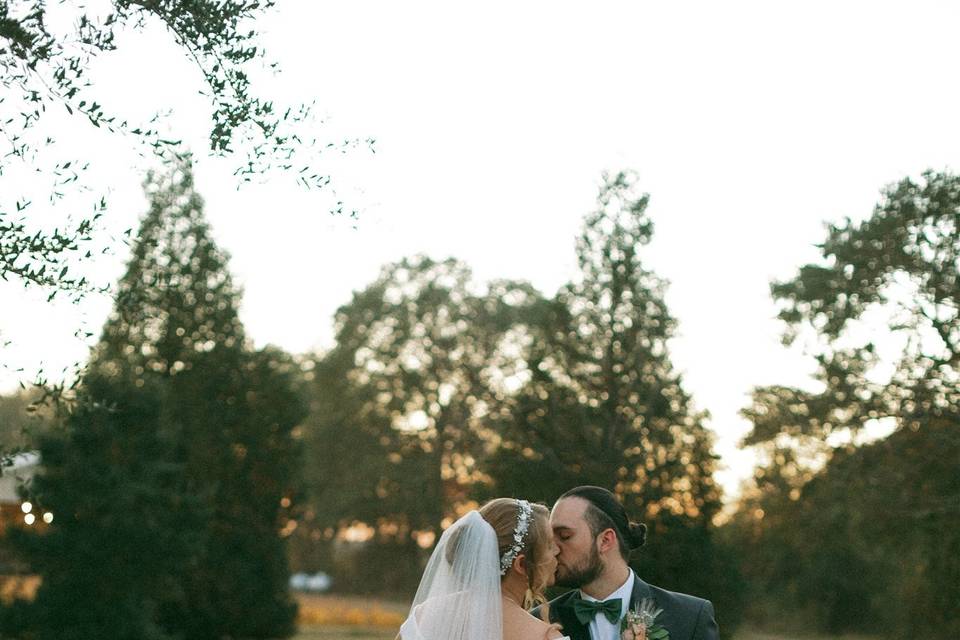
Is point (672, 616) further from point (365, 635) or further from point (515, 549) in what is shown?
point (365, 635)

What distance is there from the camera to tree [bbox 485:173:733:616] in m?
15.9

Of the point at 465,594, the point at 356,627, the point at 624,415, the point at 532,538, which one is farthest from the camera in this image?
the point at 356,627

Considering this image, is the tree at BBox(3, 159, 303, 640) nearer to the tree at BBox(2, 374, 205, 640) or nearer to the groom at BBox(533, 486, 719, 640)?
the tree at BBox(2, 374, 205, 640)

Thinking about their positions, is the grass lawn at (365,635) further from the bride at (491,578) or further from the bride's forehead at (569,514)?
the bride at (491,578)

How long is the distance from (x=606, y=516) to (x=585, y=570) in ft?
0.88

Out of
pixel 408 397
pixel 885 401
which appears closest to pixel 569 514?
pixel 885 401

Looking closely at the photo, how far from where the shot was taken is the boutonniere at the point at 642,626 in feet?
17.2

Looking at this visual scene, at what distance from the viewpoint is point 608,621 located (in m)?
5.45

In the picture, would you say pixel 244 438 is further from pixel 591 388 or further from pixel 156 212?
pixel 591 388

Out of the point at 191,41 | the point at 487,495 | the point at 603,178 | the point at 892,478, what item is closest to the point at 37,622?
the point at 487,495

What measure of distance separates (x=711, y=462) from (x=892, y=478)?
7553mm

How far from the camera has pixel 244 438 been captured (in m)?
30.7

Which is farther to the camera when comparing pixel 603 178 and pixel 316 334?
pixel 316 334

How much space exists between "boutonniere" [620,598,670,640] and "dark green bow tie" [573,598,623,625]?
64 millimetres
